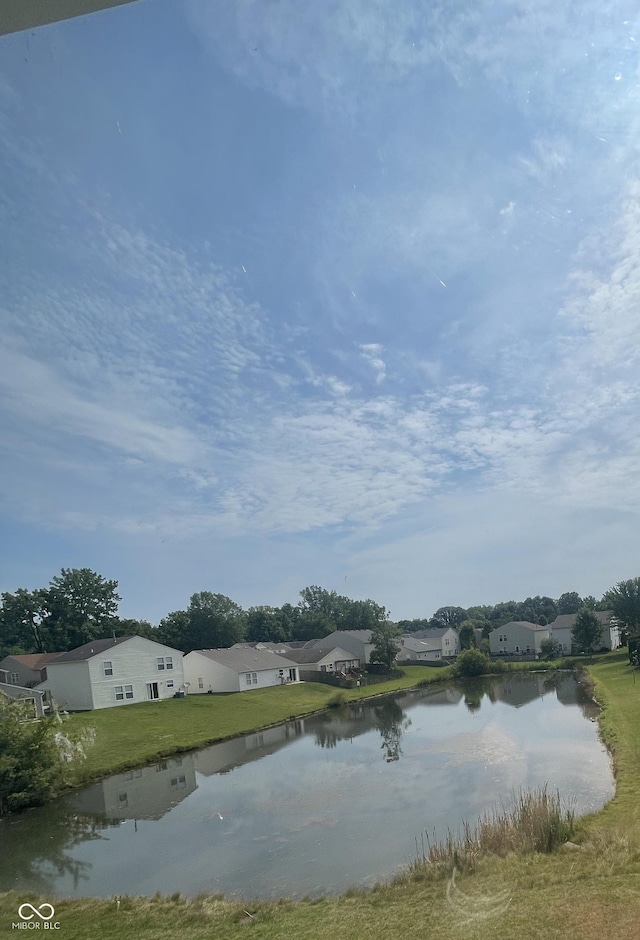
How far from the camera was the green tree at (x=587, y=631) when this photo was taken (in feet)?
205

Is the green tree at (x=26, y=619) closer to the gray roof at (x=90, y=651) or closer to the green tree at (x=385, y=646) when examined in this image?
the gray roof at (x=90, y=651)

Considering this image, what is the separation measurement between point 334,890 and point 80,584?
56320mm

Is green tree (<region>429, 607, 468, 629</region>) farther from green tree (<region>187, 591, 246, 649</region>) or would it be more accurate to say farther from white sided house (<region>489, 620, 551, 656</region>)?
green tree (<region>187, 591, 246, 649</region>)

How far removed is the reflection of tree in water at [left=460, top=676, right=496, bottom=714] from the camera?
37.7 metres

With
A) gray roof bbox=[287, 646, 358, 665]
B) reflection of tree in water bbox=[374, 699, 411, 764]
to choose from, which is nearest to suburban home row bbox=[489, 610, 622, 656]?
gray roof bbox=[287, 646, 358, 665]

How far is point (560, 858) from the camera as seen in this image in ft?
30.2

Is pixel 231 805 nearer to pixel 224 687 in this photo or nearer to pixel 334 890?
pixel 334 890

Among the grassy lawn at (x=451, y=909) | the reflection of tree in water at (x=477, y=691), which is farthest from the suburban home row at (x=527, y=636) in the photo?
the grassy lawn at (x=451, y=909)

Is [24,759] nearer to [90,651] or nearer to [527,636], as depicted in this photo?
[90,651]

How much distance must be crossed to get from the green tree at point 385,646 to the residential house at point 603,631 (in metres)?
18.0

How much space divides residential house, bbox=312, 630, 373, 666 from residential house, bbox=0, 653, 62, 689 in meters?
27.2

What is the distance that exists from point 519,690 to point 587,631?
23.4m

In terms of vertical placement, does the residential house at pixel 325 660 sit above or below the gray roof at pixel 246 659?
below

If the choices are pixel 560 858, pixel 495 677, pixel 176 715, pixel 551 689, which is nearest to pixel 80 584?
pixel 176 715
